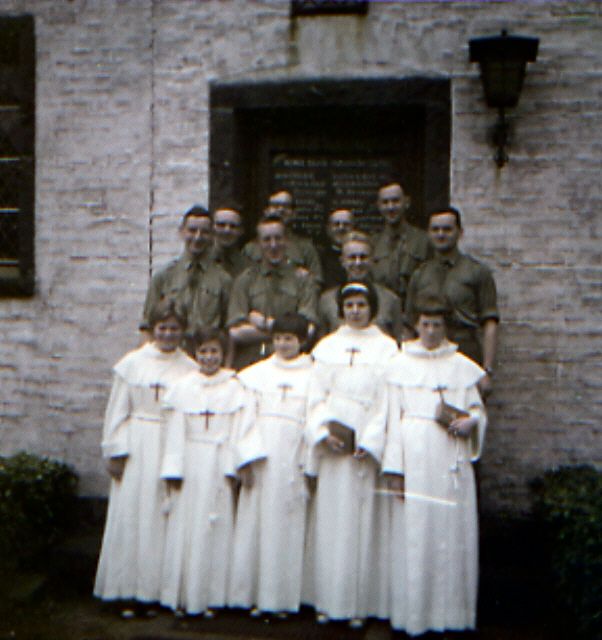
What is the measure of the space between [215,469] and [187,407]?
386 mm

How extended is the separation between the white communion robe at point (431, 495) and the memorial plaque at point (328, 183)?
1.98 metres

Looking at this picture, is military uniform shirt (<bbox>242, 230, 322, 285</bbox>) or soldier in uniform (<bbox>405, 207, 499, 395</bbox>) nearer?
soldier in uniform (<bbox>405, 207, 499, 395</bbox>)

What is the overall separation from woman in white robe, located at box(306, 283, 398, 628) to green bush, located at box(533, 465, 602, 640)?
0.98m

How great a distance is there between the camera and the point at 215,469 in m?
5.47

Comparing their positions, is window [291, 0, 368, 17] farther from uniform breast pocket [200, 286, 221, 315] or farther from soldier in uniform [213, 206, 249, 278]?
uniform breast pocket [200, 286, 221, 315]

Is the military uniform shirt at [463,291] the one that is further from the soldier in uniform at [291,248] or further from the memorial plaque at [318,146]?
the memorial plaque at [318,146]

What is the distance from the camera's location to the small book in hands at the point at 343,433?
5320 mm

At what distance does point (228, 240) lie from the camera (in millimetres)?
6309

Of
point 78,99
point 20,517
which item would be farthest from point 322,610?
point 78,99

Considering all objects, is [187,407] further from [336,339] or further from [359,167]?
[359,167]

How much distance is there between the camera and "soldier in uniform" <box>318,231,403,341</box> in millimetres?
5668

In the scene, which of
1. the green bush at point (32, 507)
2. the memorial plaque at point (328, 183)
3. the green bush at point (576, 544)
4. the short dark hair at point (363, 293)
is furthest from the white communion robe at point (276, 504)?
the memorial plaque at point (328, 183)

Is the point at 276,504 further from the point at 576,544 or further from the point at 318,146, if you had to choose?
the point at 318,146

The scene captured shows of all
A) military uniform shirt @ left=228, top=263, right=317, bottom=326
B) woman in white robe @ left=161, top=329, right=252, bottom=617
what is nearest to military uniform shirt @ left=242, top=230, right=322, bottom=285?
military uniform shirt @ left=228, top=263, right=317, bottom=326
